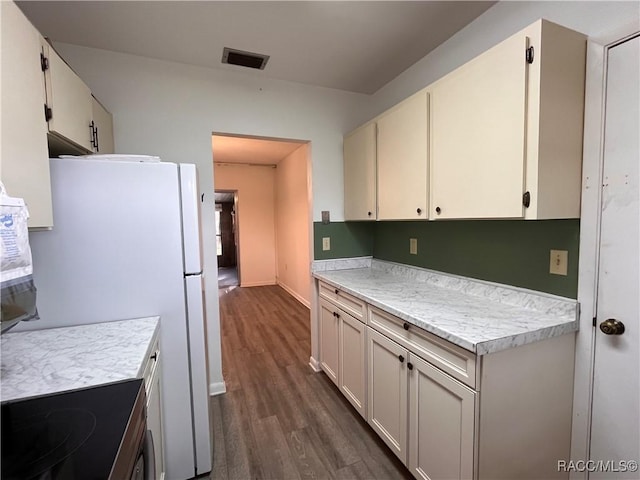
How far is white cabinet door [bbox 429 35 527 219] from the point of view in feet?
4.05

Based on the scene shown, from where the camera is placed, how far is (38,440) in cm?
69

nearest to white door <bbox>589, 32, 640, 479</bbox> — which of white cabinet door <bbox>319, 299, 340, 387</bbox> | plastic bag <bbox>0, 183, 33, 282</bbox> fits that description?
white cabinet door <bbox>319, 299, 340, 387</bbox>

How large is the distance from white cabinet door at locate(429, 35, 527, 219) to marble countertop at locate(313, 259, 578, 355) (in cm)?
48

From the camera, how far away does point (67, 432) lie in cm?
72

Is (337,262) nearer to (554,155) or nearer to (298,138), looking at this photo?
(298,138)

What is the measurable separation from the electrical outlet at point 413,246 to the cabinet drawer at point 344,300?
27.0 inches

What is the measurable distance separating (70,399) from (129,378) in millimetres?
146

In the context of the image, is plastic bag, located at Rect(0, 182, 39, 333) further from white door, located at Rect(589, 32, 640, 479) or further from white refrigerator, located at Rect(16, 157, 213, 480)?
white door, located at Rect(589, 32, 640, 479)

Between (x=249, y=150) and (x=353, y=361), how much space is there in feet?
12.5

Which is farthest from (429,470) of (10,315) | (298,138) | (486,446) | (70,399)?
(298,138)

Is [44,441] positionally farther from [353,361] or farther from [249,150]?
[249,150]

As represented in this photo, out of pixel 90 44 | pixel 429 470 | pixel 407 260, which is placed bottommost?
pixel 429 470

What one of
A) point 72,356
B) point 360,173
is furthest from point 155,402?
point 360,173

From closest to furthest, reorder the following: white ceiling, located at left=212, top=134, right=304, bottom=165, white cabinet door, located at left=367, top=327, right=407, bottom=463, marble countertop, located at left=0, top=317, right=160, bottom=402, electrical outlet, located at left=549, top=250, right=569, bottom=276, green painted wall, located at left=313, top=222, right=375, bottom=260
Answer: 1. marble countertop, located at left=0, top=317, right=160, bottom=402
2. electrical outlet, located at left=549, top=250, right=569, bottom=276
3. white cabinet door, located at left=367, top=327, right=407, bottom=463
4. green painted wall, located at left=313, top=222, right=375, bottom=260
5. white ceiling, located at left=212, top=134, right=304, bottom=165
